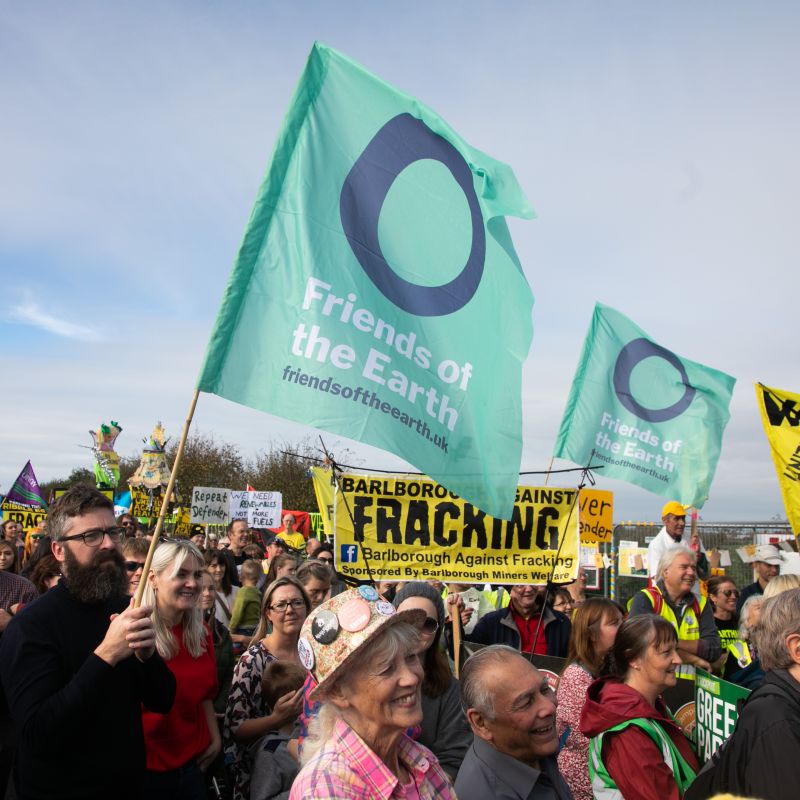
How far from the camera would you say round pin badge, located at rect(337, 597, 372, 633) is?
2469 mm

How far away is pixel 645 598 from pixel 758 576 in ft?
16.3

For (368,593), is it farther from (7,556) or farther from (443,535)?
(7,556)

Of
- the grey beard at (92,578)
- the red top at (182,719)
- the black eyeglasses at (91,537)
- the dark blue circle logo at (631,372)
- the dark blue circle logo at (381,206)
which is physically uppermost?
the dark blue circle logo at (631,372)

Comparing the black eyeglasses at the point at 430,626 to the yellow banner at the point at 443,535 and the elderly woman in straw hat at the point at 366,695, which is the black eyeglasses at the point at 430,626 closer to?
the elderly woman in straw hat at the point at 366,695

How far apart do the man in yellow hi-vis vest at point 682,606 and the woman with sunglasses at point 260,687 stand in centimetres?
292

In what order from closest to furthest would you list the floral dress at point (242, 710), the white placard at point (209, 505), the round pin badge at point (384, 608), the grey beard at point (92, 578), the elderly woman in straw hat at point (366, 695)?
1. the elderly woman in straw hat at point (366, 695)
2. the round pin badge at point (384, 608)
3. the grey beard at point (92, 578)
4. the floral dress at point (242, 710)
5. the white placard at point (209, 505)

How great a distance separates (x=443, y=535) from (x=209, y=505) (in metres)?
10.8

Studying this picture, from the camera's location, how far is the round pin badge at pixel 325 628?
2480 millimetres

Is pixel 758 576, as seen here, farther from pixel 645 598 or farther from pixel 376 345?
pixel 376 345

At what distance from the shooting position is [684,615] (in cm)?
654

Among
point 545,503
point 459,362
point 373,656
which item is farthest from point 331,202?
point 545,503

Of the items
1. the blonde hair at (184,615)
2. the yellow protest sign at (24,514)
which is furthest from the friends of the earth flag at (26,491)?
the blonde hair at (184,615)

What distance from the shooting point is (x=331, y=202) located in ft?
13.8

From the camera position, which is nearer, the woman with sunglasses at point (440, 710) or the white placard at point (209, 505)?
the woman with sunglasses at point (440, 710)
